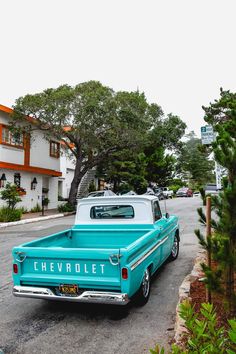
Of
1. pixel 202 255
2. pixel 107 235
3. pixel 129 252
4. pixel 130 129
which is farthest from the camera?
pixel 130 129

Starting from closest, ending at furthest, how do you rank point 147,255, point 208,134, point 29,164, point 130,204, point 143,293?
point 143,293 < point 147,255 < point 208,134 < point 130,204 < point 29,164

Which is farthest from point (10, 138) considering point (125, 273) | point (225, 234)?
point (225, 234)

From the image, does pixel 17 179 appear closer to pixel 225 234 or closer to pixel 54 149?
pixel 54 149

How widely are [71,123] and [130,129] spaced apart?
416 centimetres

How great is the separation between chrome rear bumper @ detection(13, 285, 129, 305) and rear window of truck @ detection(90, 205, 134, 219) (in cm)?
250

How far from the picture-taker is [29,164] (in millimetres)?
23891

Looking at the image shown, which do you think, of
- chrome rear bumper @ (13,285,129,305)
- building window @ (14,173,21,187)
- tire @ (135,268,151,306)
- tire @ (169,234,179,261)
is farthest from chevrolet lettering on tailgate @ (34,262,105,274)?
building window @ (14,173,21,187)

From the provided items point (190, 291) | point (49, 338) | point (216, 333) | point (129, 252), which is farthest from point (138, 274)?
point (216, 333)

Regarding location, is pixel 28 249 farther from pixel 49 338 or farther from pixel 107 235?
pixel 107 235

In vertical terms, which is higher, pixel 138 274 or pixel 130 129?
pixel 130 129

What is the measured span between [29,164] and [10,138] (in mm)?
2448

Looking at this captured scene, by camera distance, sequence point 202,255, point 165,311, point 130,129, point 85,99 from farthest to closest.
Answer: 1. point 130,129
2. point 85,99
3. point 202,255
4. point 165,311

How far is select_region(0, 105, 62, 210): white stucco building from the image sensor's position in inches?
846

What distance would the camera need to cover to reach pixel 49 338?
4148 mm
